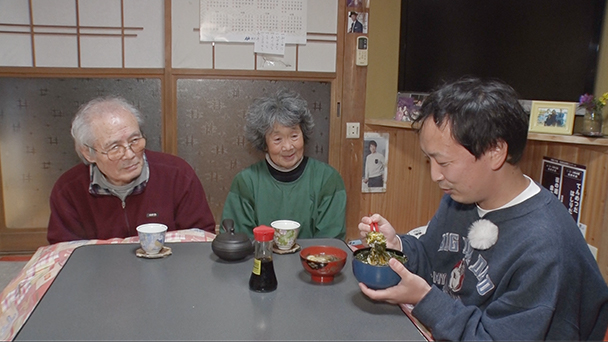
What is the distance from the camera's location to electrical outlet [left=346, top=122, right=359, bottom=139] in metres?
3.25

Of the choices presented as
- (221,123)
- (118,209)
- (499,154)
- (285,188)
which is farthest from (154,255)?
(221,123)

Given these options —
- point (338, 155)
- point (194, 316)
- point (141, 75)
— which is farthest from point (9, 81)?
point (194, 316)

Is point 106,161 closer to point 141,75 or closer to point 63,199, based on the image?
point 63,199

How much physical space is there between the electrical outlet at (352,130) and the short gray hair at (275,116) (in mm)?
1049

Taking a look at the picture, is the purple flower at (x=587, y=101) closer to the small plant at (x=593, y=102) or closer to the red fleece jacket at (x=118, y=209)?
the small plant at (x=593, y=102)

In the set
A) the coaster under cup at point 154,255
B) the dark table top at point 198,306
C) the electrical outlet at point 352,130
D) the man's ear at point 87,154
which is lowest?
the dark table top at point 198,306

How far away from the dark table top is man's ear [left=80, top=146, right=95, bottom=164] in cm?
50

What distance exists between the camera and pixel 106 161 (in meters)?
1.77

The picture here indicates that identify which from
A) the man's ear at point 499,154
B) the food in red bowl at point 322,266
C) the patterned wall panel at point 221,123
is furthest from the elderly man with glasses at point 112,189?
the patterned wall panel at point 221,123

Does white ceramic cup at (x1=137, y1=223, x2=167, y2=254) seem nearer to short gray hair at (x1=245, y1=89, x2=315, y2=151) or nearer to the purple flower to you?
short gray hair at (x1=245, y1=89, x2=315, y2=151)

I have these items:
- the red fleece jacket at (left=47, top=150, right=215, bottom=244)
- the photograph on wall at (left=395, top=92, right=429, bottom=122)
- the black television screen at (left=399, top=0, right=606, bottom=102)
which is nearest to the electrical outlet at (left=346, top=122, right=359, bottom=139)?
the photograph on wall at (left=395, top=92, right=429, bottom=122)

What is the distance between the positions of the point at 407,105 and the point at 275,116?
4.23ft

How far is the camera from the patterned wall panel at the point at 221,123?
310cm

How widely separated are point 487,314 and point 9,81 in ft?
9.90
